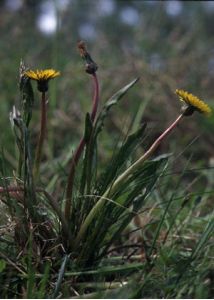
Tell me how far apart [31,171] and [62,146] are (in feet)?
4.34

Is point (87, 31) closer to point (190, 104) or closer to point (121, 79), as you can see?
point (121, 79)

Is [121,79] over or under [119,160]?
over

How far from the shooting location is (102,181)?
→ 125 cm

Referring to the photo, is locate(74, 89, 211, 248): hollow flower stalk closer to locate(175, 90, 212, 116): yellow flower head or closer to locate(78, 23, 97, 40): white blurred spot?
locate(175, 90, 212, 116): yellow flower head

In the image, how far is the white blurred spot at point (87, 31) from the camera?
5.10 metres

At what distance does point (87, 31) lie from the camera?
18.7ft

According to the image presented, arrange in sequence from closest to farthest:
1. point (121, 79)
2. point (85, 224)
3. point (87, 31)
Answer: point (85, 224), point (121, 79), point (87, 31)

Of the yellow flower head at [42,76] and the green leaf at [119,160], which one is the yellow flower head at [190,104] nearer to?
the green leaf at [119,160]

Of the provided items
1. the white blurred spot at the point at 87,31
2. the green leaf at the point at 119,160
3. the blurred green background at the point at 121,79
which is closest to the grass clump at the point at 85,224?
the green leaf at the point at 119,160

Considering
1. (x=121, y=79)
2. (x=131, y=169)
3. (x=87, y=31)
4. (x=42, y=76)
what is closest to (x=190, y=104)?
(x=131, y=169)

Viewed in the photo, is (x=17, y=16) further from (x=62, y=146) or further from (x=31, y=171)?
(x=31, y=171)

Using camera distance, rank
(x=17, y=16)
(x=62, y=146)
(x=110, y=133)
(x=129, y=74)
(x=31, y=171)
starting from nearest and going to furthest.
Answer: (x=31, y=171) < (x=62, y=146) < (x=110, y=133) < (x=129, y=74) < (x=17, y=16)

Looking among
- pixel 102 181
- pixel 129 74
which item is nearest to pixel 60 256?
pixel 102 181

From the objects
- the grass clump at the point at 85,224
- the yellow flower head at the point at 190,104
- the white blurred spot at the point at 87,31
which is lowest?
the grass clump at the point at 85,224
